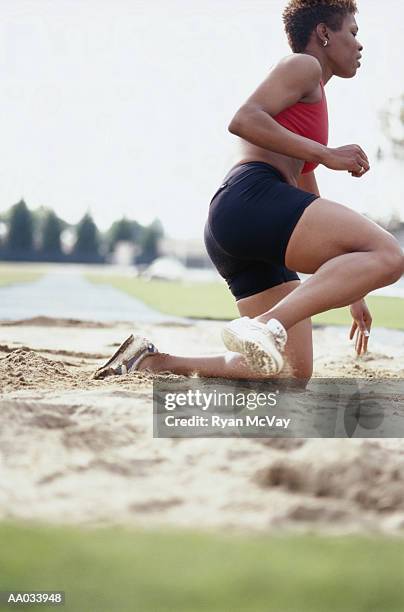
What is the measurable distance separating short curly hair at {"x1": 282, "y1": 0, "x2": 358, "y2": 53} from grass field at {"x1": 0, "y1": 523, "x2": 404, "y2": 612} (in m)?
2.12

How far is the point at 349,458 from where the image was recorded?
5.82ft

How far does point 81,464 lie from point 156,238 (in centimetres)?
6876

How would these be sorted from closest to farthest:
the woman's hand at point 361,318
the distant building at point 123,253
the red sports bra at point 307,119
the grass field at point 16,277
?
1. the red sports bra at point 307,119
2. the woman's hand at point 361,318
3. the grass field at point 16,277
4. the distant building at point 123,253

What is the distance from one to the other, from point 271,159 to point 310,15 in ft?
2.02

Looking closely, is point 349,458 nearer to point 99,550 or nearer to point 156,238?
point 99,550

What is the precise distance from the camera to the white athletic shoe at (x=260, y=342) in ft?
7.36

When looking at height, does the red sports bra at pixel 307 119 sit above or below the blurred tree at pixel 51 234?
above

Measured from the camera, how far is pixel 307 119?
9.13 feet

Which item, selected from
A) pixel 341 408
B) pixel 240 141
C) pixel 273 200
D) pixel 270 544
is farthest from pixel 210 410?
pixel 240 141

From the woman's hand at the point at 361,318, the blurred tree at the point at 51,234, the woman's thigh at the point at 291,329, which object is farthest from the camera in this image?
the blurred tree at the point at 51,234

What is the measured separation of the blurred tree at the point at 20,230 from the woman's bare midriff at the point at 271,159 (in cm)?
5362

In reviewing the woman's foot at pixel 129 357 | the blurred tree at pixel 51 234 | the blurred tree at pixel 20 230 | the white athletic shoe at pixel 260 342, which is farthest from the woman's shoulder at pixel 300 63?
the blurred tree at pixel 51 234

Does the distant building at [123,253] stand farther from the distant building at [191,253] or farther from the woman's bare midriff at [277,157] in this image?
the woman's bare midriff at [277,157]

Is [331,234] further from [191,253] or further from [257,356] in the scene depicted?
[191,253]
